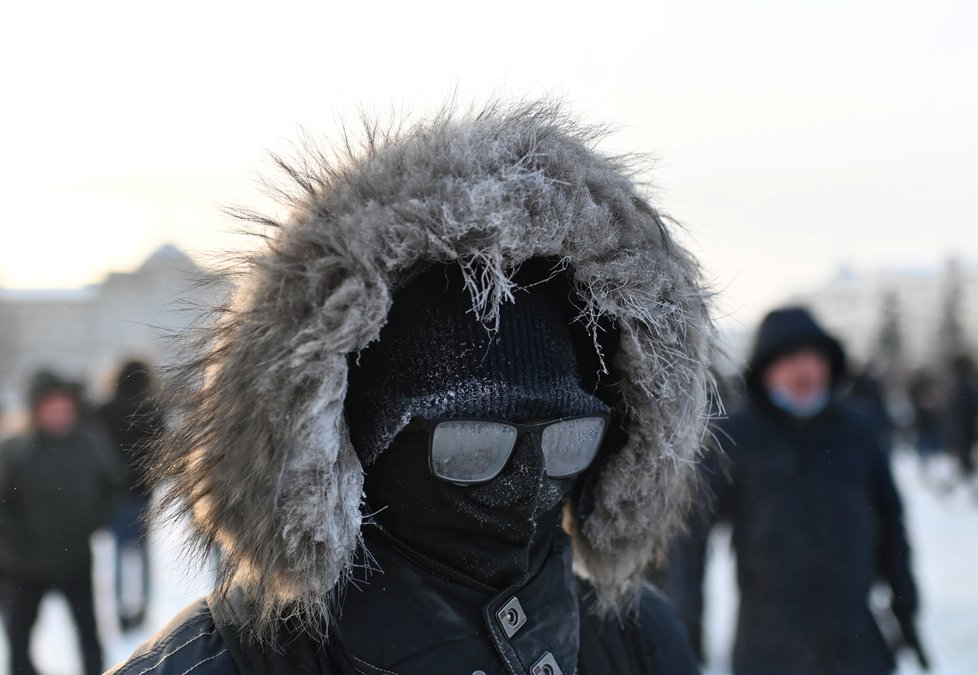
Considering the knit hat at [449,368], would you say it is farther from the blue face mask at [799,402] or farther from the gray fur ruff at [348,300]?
the blue face mask at [799,402]

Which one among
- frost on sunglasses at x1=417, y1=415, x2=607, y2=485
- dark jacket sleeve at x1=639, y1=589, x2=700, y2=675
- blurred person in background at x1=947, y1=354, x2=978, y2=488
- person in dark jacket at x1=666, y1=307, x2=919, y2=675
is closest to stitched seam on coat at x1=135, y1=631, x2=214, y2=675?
frost on sunglasses at x1=417, y1=415, x2=607, y2=485

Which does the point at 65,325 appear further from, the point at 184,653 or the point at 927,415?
the point at 184,653

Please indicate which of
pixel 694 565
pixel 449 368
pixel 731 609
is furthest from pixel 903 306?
pixel 449 368

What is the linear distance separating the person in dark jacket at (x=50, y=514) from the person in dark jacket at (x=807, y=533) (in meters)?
2.96

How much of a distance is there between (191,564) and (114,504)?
3.90 m

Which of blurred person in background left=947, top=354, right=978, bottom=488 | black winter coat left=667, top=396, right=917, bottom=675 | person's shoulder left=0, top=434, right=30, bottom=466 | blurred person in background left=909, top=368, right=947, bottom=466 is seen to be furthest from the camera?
blurred person in background left=909, top=368, right=947, bottom=466

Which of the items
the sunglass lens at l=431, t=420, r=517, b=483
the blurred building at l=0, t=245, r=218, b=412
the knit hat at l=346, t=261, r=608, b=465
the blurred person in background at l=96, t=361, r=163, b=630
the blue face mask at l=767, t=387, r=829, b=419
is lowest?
the blurred building at l=0, t=245, r=218, b=412

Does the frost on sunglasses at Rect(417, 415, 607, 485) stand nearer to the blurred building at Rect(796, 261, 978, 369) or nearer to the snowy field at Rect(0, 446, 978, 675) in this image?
the snowy field at Rect(0, 446, 978, 675)

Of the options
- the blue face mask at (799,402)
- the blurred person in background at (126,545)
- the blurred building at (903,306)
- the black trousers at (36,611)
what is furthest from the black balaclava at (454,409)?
the blurred building at (903,306)

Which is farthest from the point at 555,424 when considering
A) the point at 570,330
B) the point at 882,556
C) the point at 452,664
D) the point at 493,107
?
the point at 882,556

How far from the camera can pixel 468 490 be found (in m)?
1.27

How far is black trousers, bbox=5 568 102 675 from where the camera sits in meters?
4.07

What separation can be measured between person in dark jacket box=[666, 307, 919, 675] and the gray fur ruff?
72.6 inches

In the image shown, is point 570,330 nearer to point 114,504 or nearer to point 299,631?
point 299,631
